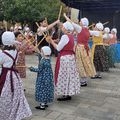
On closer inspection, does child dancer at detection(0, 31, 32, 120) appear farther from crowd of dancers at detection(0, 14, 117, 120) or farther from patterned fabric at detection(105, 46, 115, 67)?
patterned fabric at detection(105, 46, 115, 67)

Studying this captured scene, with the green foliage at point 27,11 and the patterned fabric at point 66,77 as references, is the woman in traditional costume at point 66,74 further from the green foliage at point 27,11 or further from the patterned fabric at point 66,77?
the green foliage at point 27,11

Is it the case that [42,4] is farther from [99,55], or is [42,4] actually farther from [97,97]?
[97,97]

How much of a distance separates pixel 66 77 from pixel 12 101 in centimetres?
186

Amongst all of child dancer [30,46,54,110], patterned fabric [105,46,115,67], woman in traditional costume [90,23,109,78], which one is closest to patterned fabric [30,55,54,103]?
child dancer [30,46,54,110]

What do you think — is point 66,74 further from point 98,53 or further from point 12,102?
point 98,53

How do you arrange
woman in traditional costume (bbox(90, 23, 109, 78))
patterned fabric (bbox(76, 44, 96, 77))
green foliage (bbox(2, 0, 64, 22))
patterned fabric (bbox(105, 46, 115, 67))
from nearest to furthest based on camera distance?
patterned fabric (bbox(76, 44, 96, 77)) → woman in traditional costume (bbox(90, 23, 109, 78)) → patterned fabric (bbox(105, 46, 115, 67)) → green foliage (bbox(2, 0, 64, 22))

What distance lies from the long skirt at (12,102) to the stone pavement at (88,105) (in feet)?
2.19

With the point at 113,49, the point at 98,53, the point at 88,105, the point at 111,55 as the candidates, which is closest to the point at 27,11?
the point at 113,49

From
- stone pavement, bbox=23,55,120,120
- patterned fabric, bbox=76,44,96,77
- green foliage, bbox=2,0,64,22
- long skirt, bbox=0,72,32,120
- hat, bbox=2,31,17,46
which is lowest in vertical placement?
stone pavement, bbox=23,55,120,120

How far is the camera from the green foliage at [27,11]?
20.5 metres

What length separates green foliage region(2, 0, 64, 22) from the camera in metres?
20.5

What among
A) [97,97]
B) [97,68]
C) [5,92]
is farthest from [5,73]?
[97,68]

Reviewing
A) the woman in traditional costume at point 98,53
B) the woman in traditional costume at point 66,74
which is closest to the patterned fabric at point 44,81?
the woman in traditional costume at point 66,74

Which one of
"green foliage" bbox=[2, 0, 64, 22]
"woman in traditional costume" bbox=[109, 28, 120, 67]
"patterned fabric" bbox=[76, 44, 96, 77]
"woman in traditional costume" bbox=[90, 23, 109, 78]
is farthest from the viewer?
"green foliage" bbox=[2, 0, 64, 22]
